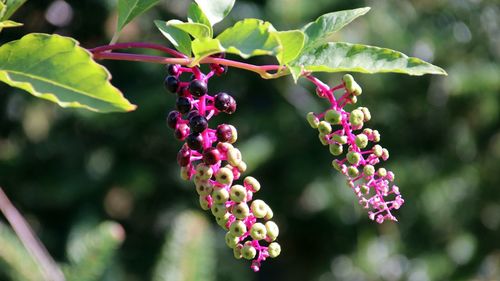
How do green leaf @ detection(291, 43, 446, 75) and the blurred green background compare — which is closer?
green leaf @ detection(291, 43, 446, 75)

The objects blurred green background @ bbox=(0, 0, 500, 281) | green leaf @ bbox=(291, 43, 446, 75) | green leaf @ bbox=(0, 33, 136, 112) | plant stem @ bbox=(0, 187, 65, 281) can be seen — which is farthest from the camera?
blurred green background @ bbox=(0, 0, 500, 281)

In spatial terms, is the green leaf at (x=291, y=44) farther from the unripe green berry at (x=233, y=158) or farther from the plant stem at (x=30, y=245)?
the plant stem at (x=30, y=245)

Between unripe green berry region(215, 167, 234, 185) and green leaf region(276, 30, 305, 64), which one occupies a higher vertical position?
green leaf region(276, 30, 305, 64)

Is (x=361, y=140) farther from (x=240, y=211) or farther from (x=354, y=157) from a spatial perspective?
(x=240, y=211)

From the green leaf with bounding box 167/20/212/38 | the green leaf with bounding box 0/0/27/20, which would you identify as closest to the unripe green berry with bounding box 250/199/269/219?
the green leaf with bounding box 167/20/212/38

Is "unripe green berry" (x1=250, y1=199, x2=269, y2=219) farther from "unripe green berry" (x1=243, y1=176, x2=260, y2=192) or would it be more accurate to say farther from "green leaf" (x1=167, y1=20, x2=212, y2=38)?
"green leaf" (x1=167, y1=20, x2=212, y2=38)

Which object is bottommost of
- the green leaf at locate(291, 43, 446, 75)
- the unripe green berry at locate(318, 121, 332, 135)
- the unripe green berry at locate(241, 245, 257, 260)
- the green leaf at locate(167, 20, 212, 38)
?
the unripe green berry at locate(241, 245, 257, 260)

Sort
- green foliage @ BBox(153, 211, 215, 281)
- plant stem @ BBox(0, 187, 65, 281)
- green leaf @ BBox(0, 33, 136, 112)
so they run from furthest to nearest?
green foliage @ BBox(153, 211, 215, 281), plant stem @ BBox(0, 187, 65, 281), green leaf @ BBox(0, 33, 136, 112)

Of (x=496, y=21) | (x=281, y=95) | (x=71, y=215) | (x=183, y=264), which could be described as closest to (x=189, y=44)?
(x=183, y=264)
